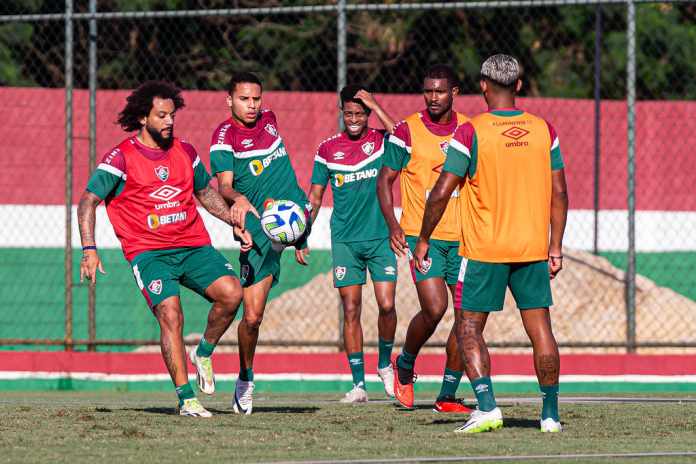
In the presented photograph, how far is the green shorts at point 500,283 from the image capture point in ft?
25.8

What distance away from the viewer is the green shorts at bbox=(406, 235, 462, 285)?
986cm

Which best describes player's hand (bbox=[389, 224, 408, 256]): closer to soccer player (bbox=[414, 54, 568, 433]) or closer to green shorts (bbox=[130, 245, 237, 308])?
green shorts (bbox=[130, 245, 237, 308])

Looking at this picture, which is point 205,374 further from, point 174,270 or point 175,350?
point 174,270

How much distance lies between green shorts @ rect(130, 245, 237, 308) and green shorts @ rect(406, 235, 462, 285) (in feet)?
4.67

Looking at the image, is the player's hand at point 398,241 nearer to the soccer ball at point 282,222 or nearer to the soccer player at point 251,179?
the soccer ball at point 282,222

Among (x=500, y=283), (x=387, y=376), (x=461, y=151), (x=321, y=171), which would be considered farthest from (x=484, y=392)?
(x=321, y=171)

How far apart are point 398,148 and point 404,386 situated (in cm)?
172

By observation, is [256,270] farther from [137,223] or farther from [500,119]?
[500,119]

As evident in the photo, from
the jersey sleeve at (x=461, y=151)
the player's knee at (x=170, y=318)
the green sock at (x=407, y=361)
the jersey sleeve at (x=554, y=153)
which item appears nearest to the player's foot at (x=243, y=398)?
the player's knee at (x=170, y=318)

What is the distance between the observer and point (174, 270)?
9266 millimetres

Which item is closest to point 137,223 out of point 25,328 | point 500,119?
point 500,119

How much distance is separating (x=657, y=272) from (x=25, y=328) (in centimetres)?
778

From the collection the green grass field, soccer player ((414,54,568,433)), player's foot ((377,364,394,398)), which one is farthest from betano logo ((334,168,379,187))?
soccer player ((414,54,568,433))

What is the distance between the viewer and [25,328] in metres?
15.7
